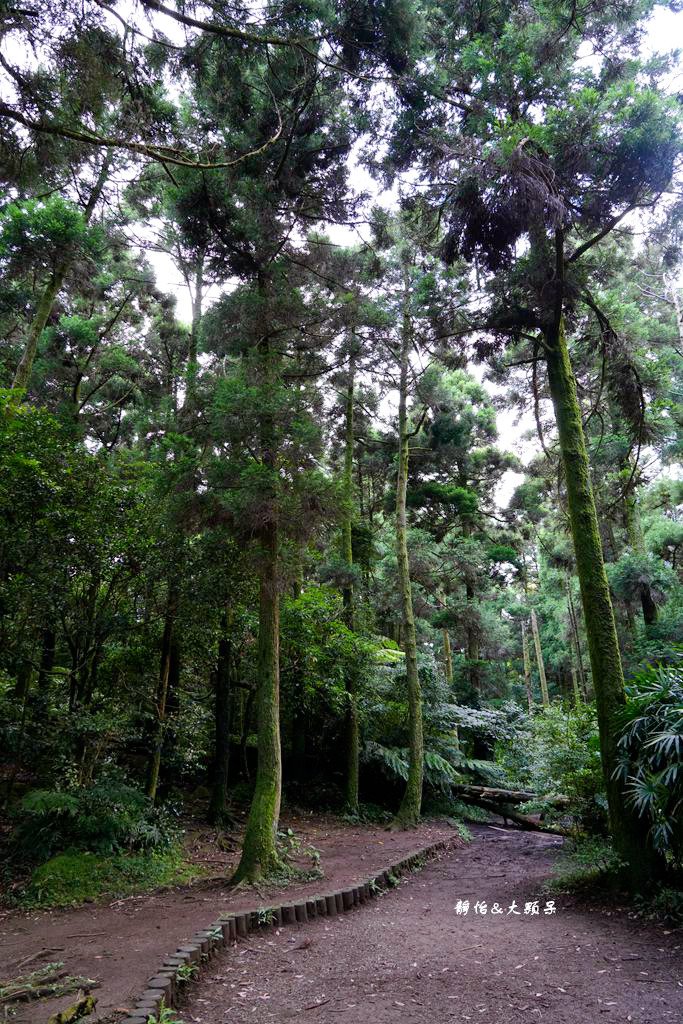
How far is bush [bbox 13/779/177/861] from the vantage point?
6.31 meters

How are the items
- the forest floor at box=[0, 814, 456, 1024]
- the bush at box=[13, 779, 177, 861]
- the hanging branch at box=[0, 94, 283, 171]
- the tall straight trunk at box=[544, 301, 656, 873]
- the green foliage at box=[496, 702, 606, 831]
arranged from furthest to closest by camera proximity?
1. the green foliage at box=[496, 702, 606, 831]
2. the bush at box=[13, 779, 177, 861]
3. the tall straight trunk at box=[544, 301, 656, 873]
4. the forest floor at box=[0, 814, 456, 1024]
5. the hanging branch at box=[0, 94, 283, 171]

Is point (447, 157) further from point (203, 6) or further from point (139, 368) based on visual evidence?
point (139, 368)

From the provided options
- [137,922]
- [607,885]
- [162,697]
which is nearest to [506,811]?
[607,885]

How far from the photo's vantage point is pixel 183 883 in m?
6.29

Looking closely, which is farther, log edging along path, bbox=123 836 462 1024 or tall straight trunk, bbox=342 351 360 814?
tall straight trunk, bbox=342 351 360 814

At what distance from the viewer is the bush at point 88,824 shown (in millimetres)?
6309

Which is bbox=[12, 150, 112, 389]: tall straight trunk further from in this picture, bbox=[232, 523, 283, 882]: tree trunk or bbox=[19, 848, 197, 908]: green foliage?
bbox=[19, 848, 197, 908]: green foliage

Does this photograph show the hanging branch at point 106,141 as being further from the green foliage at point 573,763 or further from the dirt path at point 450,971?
the green foliage at point 573,763

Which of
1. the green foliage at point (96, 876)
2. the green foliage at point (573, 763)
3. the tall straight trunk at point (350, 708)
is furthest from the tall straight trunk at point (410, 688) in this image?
the green foliage at point (96, 876)

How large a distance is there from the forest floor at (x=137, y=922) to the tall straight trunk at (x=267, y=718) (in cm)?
36

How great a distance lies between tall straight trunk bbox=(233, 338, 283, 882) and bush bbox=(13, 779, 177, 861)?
146 cm

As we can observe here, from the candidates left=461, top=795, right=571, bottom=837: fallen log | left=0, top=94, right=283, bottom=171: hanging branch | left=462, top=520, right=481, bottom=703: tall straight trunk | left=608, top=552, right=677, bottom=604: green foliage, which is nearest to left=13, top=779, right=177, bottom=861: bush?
left=0, top=94, right=283, bottom=171: hanging branch

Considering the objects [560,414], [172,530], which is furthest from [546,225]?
[172,530]

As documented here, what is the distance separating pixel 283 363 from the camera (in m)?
8.48
